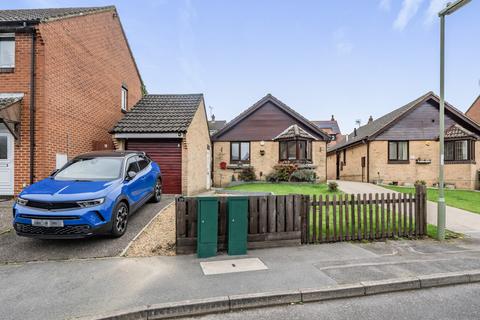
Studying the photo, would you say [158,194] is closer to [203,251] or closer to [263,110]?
[203,251]

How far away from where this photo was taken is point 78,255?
505 centimetres

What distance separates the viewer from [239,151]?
18.7m

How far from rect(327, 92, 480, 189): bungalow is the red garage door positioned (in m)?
15.2

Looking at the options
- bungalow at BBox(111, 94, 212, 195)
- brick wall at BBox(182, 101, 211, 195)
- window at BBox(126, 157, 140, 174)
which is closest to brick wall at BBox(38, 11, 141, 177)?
bungalow at BBox(111, 94, 212, 195)

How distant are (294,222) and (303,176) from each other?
38.1 ft

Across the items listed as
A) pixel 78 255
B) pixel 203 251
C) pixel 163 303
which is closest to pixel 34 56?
pixel 78 255

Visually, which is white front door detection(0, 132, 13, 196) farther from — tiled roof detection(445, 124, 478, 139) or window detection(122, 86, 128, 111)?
tiled roof detection(445, 124, 478, 139)

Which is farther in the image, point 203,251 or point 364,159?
point 364,159

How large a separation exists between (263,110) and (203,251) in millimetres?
15024

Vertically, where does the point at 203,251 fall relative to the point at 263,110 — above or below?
below

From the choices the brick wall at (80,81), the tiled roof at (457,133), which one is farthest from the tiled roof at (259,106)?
the tiled roof at (457,133)

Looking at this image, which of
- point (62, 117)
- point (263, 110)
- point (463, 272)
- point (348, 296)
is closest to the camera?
point (348, 296)

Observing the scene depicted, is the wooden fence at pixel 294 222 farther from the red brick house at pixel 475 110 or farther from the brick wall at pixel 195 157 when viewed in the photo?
the red brick house at pixel 475 110

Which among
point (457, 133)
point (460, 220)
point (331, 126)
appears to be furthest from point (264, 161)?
point (331, 126)
